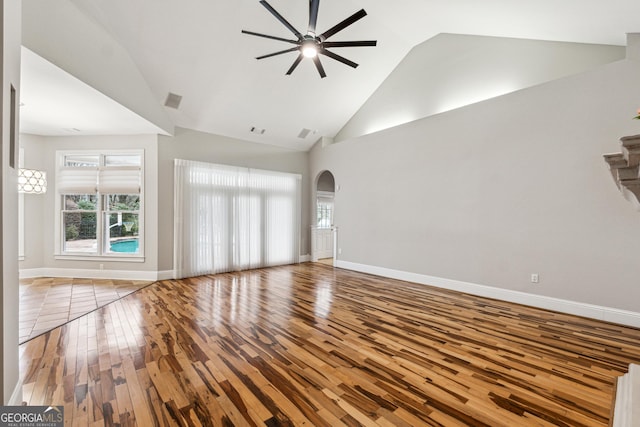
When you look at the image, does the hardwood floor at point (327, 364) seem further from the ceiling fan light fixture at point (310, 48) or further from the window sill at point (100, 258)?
the ceiling fan light fixture at point (310, 48)

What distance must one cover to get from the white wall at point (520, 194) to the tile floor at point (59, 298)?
5060 millimetres

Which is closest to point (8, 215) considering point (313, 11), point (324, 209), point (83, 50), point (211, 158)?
point (83, 50)

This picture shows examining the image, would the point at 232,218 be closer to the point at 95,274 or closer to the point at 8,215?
the point at 95,274

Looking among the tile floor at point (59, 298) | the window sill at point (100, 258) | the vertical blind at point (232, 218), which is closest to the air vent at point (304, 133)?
the vertical blind at point (232, 218)

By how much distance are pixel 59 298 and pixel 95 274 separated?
4.90 feet

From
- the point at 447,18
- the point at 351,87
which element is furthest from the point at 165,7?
the point at 447,18

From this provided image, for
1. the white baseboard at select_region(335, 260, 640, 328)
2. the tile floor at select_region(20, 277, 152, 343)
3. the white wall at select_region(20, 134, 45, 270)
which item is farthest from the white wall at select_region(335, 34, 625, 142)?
the white wall at select_region(20, 134, 45, 270)

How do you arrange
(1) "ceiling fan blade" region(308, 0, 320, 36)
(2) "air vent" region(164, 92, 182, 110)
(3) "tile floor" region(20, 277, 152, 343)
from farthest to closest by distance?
(2) "air vent" region(164, 92, 182, 110), (3) "tile floor" region(20, 277, 152, 343), (1) "ceiling fan blade" region(308, 0, 320, 36)

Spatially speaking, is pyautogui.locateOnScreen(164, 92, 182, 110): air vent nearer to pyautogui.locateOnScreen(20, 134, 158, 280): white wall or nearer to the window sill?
pyautogui.locateOnScreen(20, 134, 158, 280): white wall

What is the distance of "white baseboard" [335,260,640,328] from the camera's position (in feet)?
11.3

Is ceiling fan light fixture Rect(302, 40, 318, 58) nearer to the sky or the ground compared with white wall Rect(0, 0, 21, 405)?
nearer to the sky

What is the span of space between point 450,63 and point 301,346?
5.47 metres

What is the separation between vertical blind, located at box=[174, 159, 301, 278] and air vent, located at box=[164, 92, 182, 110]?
1087 millimetres

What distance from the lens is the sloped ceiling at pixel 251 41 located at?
320 centimetres
